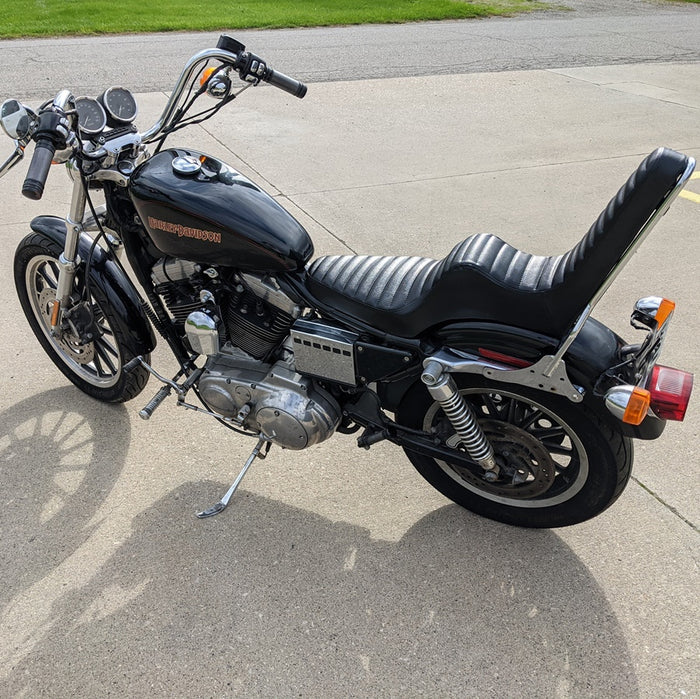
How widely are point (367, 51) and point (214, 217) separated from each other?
9.16 metres

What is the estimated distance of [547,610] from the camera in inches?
92.7

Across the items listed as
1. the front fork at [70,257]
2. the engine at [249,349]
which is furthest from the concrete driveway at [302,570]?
the front fork at [70,257]

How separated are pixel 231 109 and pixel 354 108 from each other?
1302 mm

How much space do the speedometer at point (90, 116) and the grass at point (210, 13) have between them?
1097cm

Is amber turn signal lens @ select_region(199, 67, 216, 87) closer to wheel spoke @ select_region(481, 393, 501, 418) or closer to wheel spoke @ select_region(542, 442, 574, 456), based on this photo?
wheel spoke @ select_region(481, 393, 501, 418)

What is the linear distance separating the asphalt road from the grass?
0.63 metres

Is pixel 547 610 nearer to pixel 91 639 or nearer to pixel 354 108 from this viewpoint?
pixel 91 639

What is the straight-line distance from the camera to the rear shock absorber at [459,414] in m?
2.20

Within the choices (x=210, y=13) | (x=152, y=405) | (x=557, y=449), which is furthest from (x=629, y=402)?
(x=210, y=13)

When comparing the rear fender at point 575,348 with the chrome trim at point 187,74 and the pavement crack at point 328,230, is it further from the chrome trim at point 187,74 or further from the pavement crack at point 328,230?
the pavement crack at point 328,230

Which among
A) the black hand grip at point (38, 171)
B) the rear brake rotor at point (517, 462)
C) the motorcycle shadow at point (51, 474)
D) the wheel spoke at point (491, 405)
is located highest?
the black hand grip at point (38, 171)

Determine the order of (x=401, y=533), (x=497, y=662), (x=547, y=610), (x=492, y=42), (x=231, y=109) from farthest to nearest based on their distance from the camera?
(x=492, y=42) → (x=231, y=109) → (x=401, y=533) → (x=547, y=610) → (x=497, y=662)

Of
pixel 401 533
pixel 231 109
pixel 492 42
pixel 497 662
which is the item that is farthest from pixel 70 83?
pixel 497 662

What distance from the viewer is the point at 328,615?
2.34m
